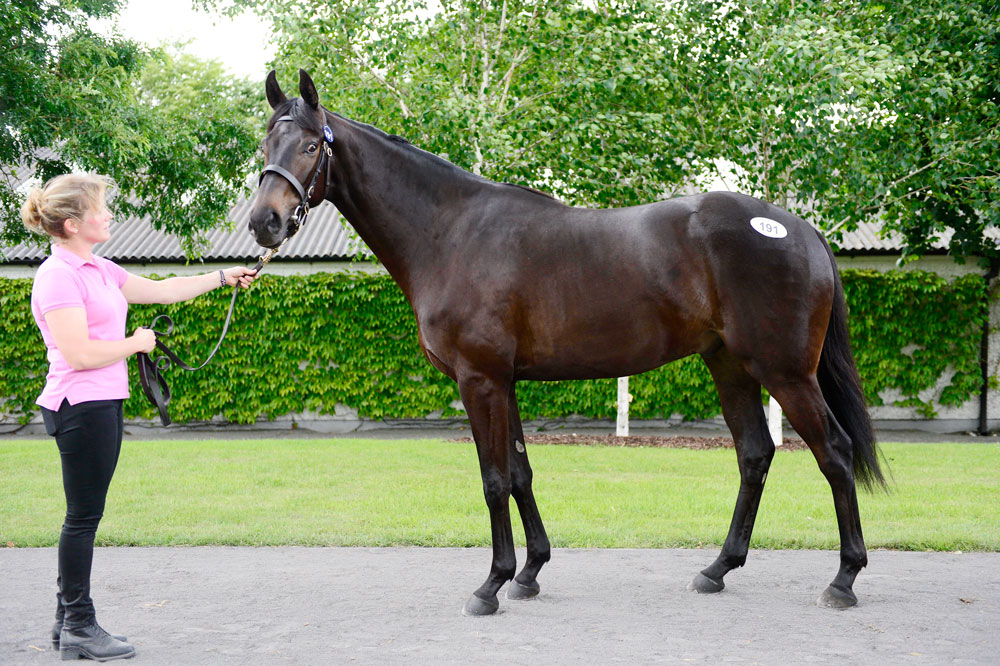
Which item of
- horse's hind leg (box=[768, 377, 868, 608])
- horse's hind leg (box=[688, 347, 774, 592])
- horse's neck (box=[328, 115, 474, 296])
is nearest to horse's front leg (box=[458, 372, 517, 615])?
horse's neck (box=[328, 115, 474, 296])

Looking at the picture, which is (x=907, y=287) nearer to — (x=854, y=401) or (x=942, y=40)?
(x=942, y=40)

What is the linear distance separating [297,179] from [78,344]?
48.6 inches

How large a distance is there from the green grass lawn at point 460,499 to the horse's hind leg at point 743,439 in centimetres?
105

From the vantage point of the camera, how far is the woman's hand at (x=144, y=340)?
3378mm

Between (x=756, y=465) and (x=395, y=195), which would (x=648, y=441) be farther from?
(x=395, y=195)

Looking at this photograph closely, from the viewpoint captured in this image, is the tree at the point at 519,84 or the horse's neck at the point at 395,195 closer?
the horse's neck at the point at 395,195

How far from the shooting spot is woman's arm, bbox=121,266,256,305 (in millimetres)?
3752

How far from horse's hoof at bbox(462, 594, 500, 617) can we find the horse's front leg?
0.03 meters

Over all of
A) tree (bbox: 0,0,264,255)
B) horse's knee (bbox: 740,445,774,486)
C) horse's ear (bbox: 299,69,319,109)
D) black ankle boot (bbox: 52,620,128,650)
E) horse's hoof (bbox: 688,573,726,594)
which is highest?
tree (bbox: 0,0,264,255)

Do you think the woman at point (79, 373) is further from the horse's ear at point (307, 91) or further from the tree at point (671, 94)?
the tree at point (671, 94)

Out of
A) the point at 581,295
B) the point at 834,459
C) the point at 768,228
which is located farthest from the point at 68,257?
the point at 834,459

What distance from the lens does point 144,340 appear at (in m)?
3.41

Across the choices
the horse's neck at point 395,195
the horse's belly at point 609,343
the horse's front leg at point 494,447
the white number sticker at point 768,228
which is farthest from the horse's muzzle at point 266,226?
the white number sticker at point 768,228

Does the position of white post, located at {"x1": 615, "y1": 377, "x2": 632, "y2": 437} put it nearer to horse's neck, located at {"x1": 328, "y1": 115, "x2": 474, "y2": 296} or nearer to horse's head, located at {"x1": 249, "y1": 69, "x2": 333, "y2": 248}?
horse's neck, located at {"x1": 328, "y1": 115, "x2": 474, "y2": 296}
